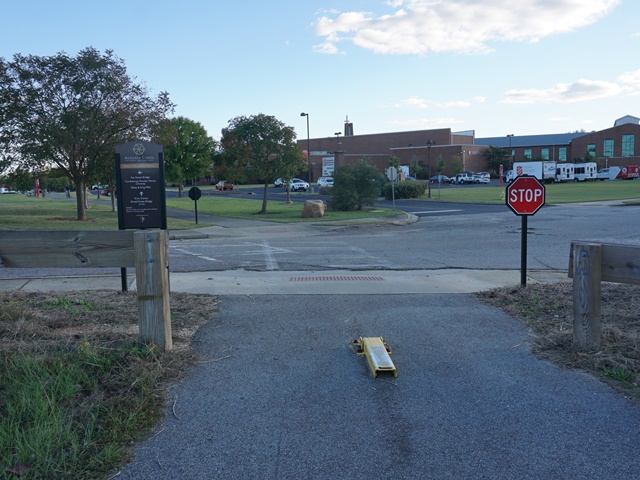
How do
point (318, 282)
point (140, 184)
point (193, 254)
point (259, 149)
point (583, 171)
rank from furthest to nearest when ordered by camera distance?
1. point (583, 171)
2. point (259, 149)
3. point (193, 254)
4. point (318, 282)
5. point (140, 184)

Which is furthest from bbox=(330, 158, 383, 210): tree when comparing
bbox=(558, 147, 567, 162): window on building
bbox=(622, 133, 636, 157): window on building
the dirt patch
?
bbox=(558, 147, 567, 162): window on building

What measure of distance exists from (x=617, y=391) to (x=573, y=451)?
1.19 metres

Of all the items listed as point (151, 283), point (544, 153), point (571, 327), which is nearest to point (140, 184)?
point (151, 283)

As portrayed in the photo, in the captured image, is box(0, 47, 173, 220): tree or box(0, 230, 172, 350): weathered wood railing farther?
box(0, 47, 173, 220): tree

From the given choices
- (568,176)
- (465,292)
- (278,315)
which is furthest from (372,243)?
(568,176)

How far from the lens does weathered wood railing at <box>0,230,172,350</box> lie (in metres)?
5.07

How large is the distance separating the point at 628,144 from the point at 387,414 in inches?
4338

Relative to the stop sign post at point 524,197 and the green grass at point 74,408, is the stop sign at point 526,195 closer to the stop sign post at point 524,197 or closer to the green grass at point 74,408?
the stop sign post at point 524,197

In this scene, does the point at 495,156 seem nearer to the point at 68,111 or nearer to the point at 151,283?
the point at 68,111

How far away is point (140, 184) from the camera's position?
9.19m

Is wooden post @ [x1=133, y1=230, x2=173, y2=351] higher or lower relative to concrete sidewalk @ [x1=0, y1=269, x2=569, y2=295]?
higher

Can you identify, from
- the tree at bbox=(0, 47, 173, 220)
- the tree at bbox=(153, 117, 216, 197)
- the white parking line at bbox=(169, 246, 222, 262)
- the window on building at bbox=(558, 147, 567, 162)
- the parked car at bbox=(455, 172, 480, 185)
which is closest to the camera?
the white parking line at bbox=(169, 246, 222, 262)

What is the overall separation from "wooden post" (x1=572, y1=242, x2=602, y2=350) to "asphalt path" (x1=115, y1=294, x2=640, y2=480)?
1.76ft

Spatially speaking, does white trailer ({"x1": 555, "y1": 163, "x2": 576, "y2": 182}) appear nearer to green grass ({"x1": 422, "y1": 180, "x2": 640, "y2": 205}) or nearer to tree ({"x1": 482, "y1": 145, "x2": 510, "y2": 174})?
green grass ({"x1": 422, "y1": 180, "x2": 640, "y2": 205})
